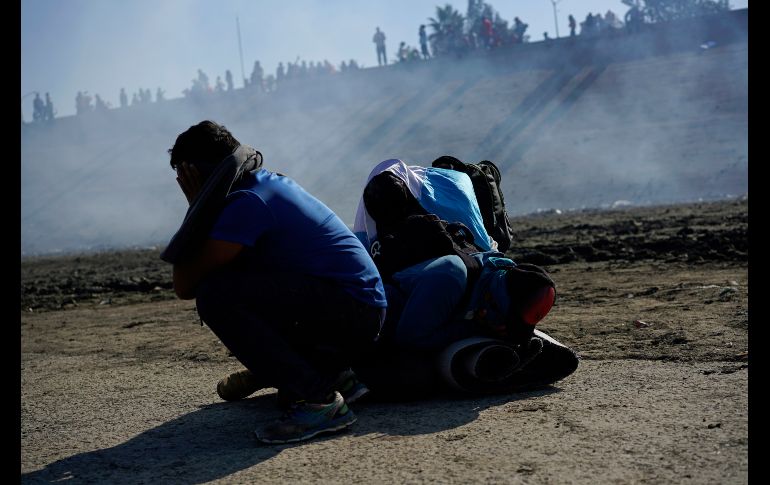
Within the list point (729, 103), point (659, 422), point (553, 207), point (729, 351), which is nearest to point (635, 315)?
point (729, 351)

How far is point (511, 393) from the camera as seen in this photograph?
14.1 ft

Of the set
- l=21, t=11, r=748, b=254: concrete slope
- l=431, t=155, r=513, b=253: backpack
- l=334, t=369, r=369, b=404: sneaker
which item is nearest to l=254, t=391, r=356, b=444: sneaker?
l=334, t=369, r=369, b=404: sneaker

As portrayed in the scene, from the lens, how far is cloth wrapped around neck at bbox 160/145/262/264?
3566 millimetres

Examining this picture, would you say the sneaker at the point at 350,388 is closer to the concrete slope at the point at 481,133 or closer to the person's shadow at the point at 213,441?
the person's shadow at the point at 213,441

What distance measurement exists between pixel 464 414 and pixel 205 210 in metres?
1.45

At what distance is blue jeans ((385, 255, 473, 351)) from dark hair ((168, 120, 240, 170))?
1146 mm

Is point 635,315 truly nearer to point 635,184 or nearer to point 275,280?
point 275,280

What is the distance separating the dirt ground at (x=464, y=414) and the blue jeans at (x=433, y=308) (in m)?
0.31

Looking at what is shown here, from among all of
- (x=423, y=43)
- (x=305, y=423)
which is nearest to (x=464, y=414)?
(x=305, y=423)

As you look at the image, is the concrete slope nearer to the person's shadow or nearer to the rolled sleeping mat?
the rolled sleeping mat

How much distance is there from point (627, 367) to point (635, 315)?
70.5 inches

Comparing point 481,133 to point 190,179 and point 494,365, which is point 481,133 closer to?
point 494,365

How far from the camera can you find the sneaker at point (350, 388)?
4.09m

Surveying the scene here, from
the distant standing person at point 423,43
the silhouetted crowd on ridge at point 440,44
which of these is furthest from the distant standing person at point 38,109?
the distant standing person at point 423,43
